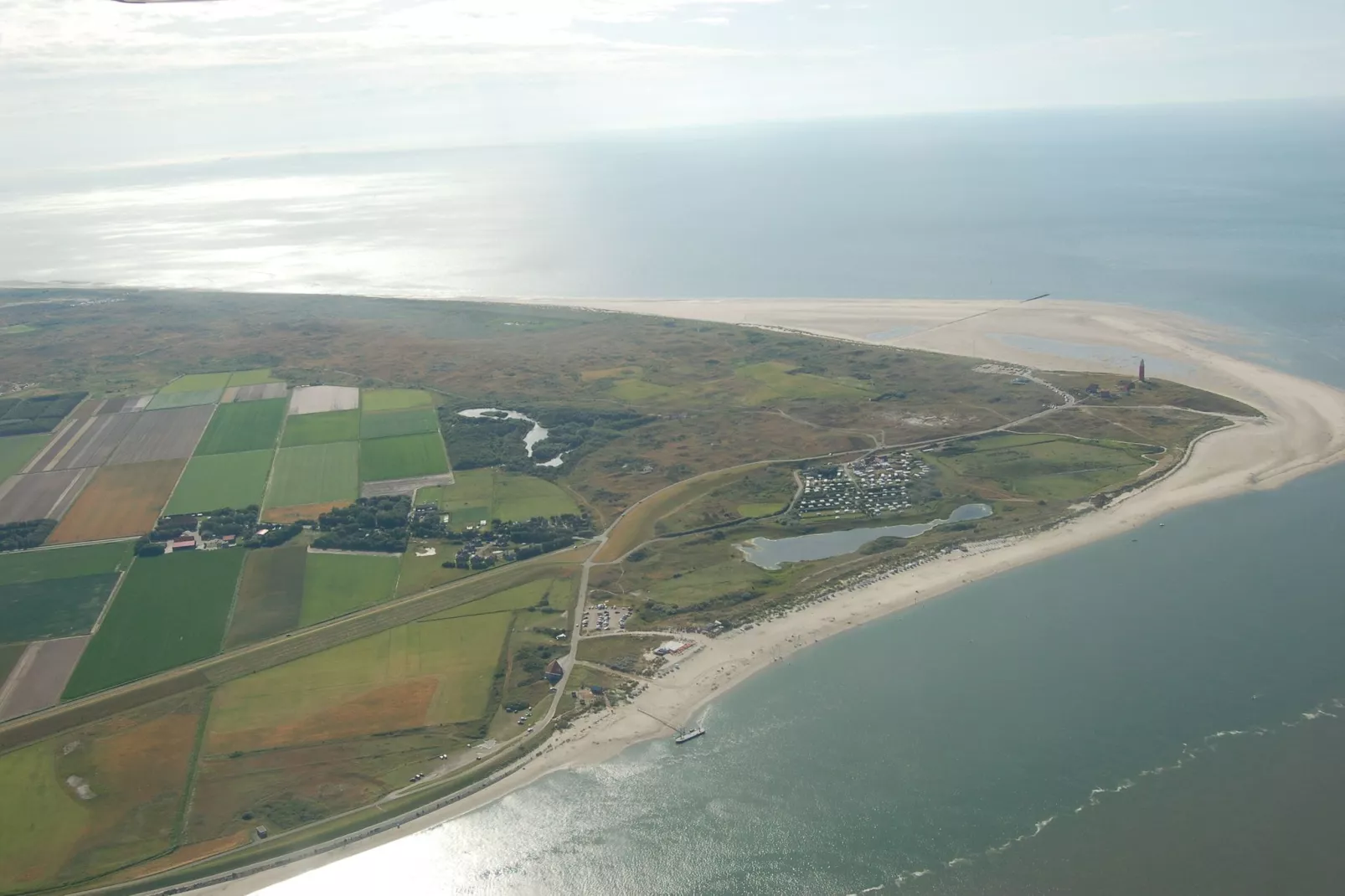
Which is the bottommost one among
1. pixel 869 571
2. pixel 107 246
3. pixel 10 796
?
pixel 10 796

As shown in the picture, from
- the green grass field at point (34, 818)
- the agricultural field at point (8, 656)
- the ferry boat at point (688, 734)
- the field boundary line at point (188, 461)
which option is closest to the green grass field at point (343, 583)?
the agricultural field at point (8, 656)

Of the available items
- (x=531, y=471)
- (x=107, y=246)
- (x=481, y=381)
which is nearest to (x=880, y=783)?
(x=531, y=471)

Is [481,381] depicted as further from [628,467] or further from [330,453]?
[628,467]

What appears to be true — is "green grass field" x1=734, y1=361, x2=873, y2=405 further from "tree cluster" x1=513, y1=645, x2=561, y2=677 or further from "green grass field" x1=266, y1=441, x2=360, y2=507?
"tree cluster" x1=513, y1=645, x2=561, y2=677

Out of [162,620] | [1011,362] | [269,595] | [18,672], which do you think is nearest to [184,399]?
[269,595]

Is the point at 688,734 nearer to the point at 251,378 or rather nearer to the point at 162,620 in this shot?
the point at 162,620

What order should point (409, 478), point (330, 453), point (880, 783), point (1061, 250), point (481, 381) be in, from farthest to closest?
1. point (1061, 250)
2. point (481, 381)
3. point (330, 453)
4. point (409, 478)
5. point (880, 783)

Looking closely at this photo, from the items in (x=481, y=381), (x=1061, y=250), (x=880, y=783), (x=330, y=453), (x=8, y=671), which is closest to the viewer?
(x=880, y=783)
